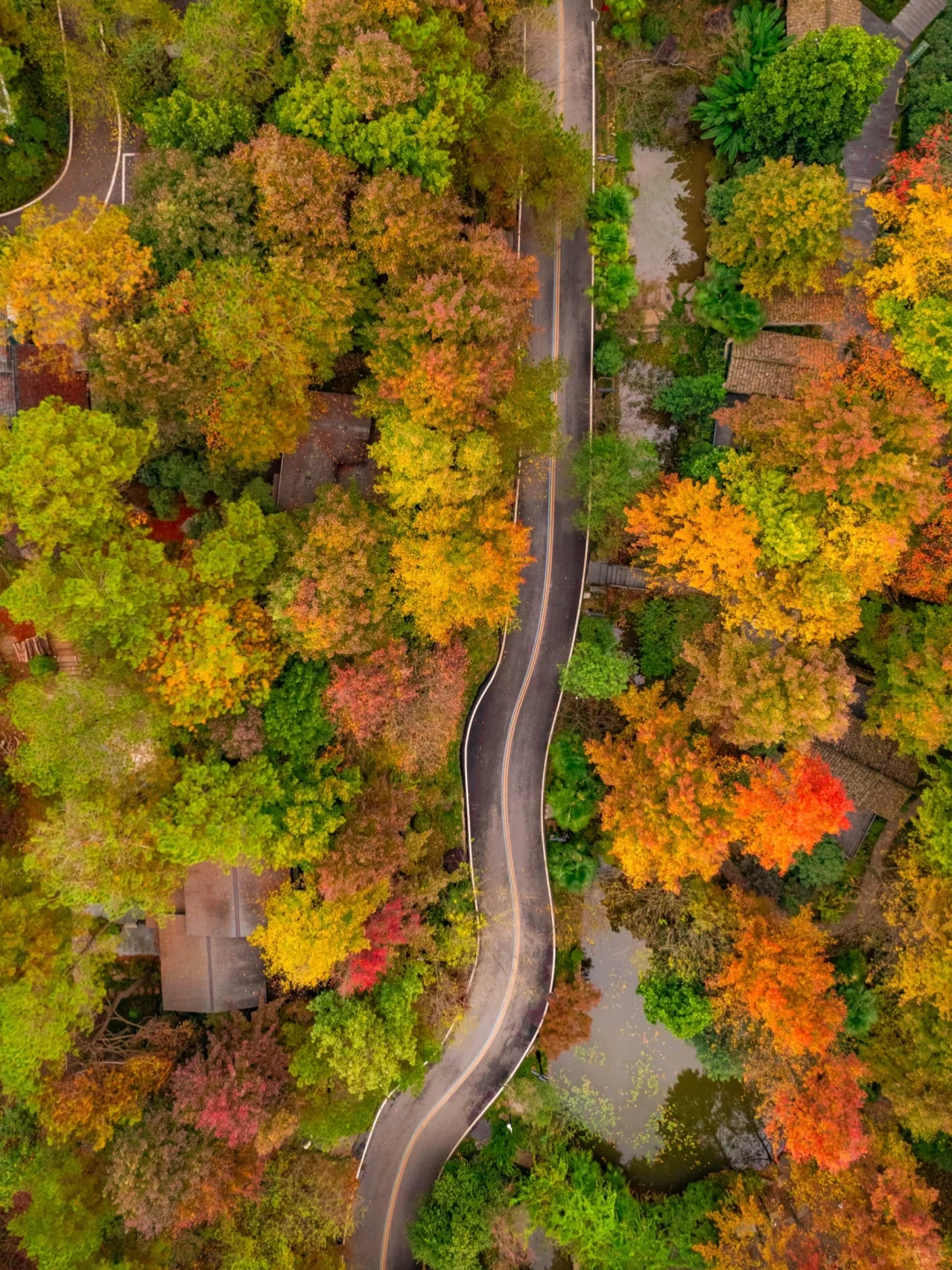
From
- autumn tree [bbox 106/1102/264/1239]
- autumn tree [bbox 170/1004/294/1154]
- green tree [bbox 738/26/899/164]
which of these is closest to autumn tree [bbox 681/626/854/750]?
green tree [bbox 738/26/899/164]

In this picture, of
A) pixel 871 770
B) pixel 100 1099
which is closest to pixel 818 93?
pixel 871 770

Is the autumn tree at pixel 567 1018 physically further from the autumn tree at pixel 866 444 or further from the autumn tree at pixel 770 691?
the autumn tree at pixel 866 444

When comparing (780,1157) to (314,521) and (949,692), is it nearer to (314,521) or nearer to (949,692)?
(949,692)

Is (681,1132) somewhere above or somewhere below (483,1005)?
below

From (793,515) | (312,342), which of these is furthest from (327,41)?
(793,515)

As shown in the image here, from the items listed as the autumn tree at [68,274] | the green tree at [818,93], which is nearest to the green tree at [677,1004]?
the autumn tree at [68,274]
